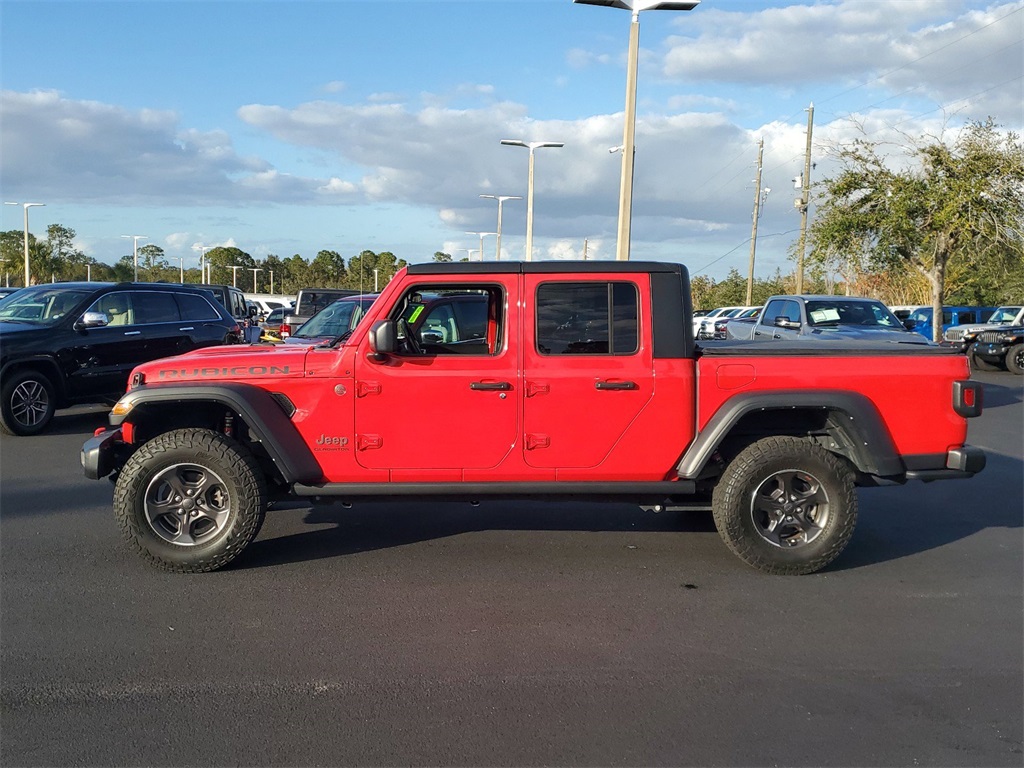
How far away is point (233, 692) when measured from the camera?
3775 mm

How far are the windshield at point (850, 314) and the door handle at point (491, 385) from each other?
9.73m

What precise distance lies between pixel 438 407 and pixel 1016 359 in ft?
61.5

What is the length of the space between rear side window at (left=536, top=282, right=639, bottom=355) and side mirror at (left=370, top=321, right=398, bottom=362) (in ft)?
2.93

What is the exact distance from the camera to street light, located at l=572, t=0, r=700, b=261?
1288 cm

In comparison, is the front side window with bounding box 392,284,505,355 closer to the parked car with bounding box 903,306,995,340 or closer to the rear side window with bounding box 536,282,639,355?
the rear side window with bounding box 536,282,639,355

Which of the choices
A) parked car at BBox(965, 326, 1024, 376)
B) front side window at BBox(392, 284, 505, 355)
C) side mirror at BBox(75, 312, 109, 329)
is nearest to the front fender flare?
front side window at BBox(392, 284, 505, 355)

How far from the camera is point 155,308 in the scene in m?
11.6

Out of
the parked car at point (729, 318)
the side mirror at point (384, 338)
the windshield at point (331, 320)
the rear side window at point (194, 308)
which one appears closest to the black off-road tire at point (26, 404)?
the rear side window at point (194, 308)

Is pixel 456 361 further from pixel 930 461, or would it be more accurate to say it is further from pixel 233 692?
pixel 930 461

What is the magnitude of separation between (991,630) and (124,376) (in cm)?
983

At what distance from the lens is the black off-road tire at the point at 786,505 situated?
17.4 ft

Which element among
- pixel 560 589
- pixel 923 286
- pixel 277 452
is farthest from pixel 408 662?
pixel 923 286

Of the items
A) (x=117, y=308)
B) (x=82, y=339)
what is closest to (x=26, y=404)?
(x=82, y=339)

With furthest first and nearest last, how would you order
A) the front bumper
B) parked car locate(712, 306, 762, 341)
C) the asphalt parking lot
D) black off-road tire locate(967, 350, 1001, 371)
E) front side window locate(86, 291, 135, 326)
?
parked car locate(712, 306, 762, 341), black off-road tire locate(967, 350, 1001, 371), front side window locate(86, 291, 135, 326), the front bumper, the asphalt parking lot
